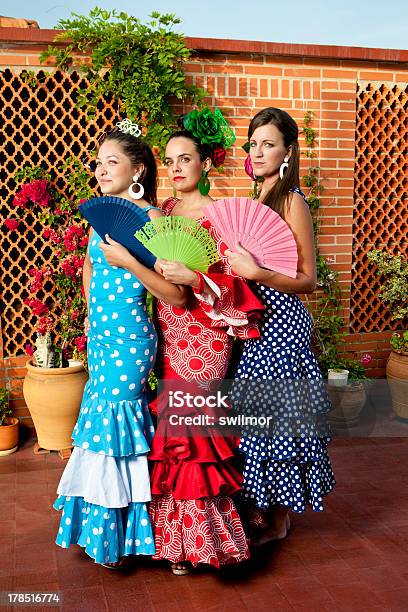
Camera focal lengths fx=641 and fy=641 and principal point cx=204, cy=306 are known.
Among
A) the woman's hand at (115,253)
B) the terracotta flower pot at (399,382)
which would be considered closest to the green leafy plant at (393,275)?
Result: the terracotta flower pot at (399,382)

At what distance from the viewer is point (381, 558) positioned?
2932 mm

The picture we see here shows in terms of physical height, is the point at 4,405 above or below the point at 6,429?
above

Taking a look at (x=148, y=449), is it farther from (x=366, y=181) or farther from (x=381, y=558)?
(x=366, y=181)

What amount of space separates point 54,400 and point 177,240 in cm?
210

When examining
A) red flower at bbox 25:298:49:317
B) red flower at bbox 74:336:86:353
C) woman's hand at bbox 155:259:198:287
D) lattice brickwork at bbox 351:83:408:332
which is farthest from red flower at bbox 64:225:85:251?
lattice brickwork at bbox 351:83:408:332

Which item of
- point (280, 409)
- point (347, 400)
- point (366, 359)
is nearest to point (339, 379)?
point (347, 400)

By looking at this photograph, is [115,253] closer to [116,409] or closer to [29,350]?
[116,409]

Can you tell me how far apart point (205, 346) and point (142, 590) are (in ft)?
3.40

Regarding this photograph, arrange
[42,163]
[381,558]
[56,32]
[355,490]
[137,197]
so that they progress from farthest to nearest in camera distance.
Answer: [42,163] < [56,32] < [355,490] < [381,558] < [137,197]

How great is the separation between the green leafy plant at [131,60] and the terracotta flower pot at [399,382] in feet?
8.01

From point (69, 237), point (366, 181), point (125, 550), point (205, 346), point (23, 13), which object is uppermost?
point (23, 13)

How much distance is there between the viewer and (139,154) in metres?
2.58

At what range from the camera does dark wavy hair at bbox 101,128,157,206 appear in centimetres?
257

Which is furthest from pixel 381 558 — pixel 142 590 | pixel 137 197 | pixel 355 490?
pixel 137 197
